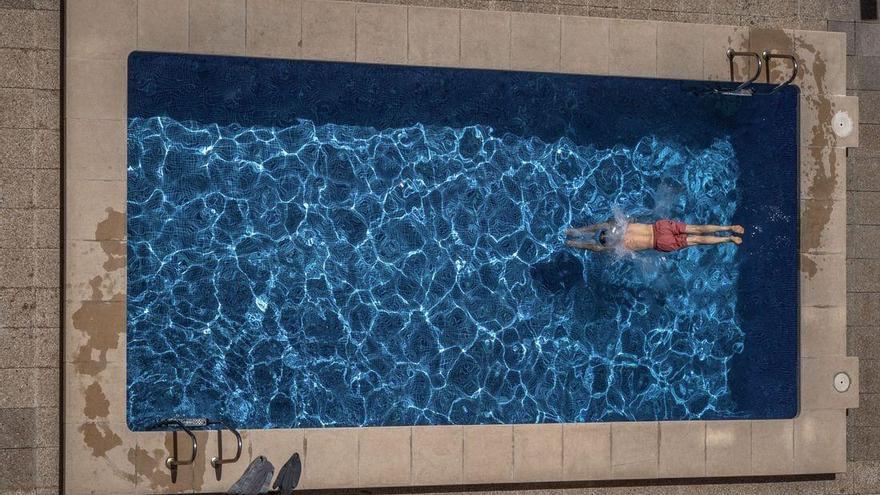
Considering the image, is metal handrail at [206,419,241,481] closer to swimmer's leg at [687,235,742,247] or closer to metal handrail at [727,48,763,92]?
Result: swimmer's leg at [687,235,742,247]

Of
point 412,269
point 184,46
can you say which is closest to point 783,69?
point 412,269

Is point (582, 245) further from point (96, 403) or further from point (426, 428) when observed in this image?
point (96, 403)

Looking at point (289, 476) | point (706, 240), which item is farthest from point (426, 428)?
point (706, 240)

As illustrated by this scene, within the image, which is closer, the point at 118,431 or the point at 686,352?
the point at 118,431

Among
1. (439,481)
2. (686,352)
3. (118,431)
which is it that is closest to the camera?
(118,431)

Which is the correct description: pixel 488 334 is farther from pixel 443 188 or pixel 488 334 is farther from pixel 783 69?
pixel 783 69

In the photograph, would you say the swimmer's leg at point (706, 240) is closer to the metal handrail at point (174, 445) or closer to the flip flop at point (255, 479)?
the flip flop at point (255, 479)
